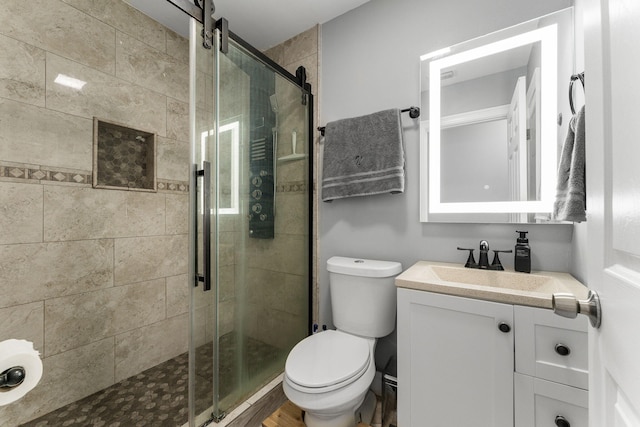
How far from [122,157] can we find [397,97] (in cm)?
183

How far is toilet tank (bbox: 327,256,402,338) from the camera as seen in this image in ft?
4.67

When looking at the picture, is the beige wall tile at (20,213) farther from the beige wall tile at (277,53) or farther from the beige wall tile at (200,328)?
the beige wall tile at (277,53)

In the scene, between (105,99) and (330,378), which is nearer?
(330,378)

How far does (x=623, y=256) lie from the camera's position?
0.36 m

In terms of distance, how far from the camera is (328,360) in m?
1.23

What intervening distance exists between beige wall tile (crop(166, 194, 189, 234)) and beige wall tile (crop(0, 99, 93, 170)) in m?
0.53

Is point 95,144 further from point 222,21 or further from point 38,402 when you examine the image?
point 38,402

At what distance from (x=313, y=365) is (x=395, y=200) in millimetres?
993

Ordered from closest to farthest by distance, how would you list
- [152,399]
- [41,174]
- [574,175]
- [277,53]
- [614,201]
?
1. [614,201]
2. [574,175]
3. [41,174]
4. [152,399]
5. [277,53]

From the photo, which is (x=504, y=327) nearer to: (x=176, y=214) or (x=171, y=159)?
(x=176, y=214)

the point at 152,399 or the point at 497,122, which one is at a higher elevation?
the point at 497,122

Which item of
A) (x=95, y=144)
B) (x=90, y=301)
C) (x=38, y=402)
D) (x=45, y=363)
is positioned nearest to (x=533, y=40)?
(x=95, y=144)

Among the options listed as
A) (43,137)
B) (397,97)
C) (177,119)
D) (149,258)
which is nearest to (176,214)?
(149,258)

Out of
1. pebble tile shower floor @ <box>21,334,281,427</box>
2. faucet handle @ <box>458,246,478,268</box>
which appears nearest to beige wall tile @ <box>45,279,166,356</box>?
pebble tile shower floor @ <box>21,334,281,427</box>
